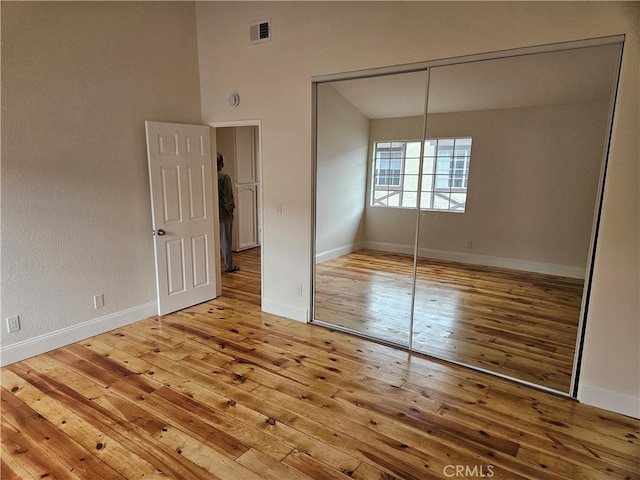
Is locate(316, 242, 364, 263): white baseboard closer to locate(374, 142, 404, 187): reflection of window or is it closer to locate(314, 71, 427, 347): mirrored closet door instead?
locate(314, 71, 427, 347): mirrored closet door

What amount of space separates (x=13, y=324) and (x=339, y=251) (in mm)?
2935

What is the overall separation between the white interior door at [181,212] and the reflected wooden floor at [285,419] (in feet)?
2.96

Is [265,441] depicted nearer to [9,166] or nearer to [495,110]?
[9,166]

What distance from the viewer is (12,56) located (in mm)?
2773

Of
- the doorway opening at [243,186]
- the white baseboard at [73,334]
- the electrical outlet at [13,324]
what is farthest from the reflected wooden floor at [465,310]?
the electrical outlet at [13,324]

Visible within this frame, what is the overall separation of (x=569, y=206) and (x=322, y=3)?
2643 mm

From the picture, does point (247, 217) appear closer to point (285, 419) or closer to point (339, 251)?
point (339, 251)

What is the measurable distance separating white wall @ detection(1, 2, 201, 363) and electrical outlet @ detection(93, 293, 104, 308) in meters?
0.03

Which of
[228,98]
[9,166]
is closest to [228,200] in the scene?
[228,98]

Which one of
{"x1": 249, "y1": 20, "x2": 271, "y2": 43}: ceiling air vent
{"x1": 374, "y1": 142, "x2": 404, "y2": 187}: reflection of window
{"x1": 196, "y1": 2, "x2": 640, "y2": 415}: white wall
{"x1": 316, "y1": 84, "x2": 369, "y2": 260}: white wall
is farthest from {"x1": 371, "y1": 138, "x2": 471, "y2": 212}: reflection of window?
{"x1": 249, "y1": 20, "x2": 271, "y2": 43}: ceiling air vent

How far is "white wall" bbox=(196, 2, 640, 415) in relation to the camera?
2293 mm

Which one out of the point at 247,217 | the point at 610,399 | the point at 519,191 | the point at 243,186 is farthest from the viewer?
the point at 247,217

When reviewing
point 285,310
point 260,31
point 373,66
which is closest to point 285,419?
point 285,310

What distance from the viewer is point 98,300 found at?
3.52 metres
